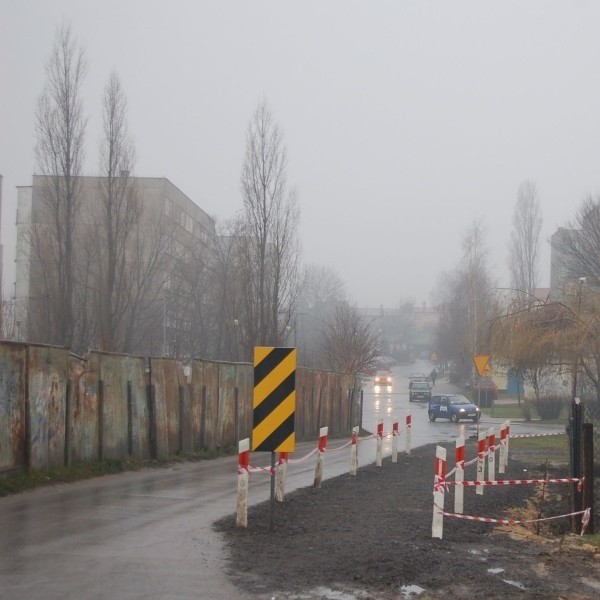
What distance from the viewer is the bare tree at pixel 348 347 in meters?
45.3

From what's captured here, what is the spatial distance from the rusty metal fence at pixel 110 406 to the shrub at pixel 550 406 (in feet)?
93.5

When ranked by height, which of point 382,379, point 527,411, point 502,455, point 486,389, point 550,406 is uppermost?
point 382,379

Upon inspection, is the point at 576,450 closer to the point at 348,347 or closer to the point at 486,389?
the point at 348,347

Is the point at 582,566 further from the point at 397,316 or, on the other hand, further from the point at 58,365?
the point at 397,316

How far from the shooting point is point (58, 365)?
14.9 m

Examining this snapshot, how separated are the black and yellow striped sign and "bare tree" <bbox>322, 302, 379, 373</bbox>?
34.4m

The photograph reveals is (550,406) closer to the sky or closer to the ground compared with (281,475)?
closer to the ground

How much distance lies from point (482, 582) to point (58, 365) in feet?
30.6

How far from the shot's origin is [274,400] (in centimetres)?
977

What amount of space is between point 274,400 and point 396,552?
211 centimetres

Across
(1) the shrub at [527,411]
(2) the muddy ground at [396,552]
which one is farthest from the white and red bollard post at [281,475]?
(1) the shrub at [527,411]

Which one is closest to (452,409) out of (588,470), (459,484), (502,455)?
(502,455)

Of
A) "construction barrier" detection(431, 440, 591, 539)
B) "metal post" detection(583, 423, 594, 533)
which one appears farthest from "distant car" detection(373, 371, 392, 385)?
"metal post" detection(583, 423, 594, 533)

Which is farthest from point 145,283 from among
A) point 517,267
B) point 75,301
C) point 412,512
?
point 517,267
